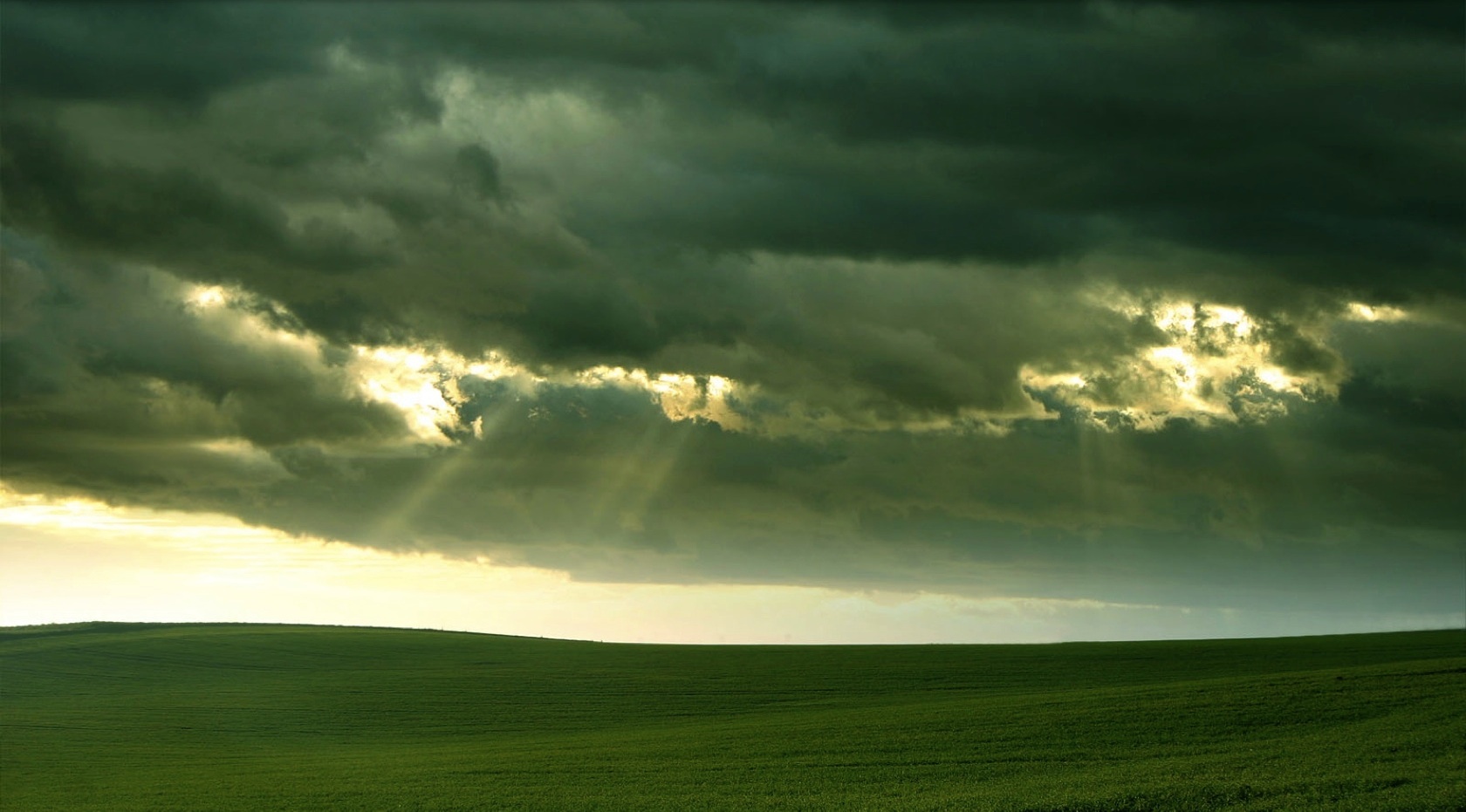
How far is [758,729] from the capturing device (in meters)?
41.8

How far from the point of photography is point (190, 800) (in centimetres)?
3228

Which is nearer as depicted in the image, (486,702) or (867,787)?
(867,787)

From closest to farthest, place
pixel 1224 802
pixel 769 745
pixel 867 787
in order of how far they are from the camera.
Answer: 1. pixel 1224 802
2. pixel 867 787
3. pixel 769 745

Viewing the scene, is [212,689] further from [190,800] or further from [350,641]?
[190,800]

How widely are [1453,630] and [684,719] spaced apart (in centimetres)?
5184

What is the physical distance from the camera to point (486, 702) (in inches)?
2184

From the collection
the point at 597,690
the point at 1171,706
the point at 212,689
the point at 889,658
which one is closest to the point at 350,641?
the point at 212,689

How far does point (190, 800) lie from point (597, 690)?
27899mm

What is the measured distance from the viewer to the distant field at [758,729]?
96.8 feet

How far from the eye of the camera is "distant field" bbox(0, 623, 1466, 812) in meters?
29.5

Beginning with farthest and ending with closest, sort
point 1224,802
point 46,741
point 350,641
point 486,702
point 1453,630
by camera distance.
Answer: point 350,641 → point 1453,630 → point 486,702 → point 46,741 → point 1224,802

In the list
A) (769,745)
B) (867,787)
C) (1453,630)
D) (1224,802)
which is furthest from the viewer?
(1453,630)

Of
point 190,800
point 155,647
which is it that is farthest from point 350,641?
point 190,800

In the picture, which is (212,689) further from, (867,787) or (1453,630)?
(1453,630)
